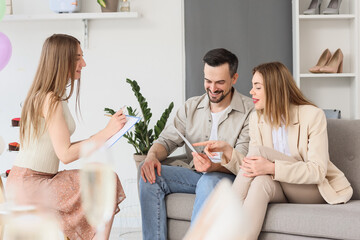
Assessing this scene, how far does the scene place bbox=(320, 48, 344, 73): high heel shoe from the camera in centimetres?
368

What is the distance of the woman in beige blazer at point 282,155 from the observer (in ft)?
7.86

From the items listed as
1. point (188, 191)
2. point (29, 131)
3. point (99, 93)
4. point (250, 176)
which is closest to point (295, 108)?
point (250, 176)

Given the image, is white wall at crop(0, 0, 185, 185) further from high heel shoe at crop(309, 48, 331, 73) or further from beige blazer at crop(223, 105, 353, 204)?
beige blazer at crop(223, 105, 353, 204)

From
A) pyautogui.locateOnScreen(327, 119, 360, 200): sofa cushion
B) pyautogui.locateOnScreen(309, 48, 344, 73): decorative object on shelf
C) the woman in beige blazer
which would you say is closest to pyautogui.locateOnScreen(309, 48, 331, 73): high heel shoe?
pyautogui.locateOnScreen(309, 48, 344, 73): decorative object on shelf

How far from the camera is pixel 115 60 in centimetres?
404

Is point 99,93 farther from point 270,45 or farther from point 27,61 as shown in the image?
point 270,45

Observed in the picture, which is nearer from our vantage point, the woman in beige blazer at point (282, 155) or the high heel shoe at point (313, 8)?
the woman in beige blazer at point (282, 155)

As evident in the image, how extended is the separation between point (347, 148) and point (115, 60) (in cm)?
197

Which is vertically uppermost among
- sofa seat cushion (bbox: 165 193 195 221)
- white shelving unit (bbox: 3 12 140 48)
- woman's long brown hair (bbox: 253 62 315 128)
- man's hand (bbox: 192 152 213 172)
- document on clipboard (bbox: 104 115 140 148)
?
white shelving unit (bbox: 3 12 140 48)

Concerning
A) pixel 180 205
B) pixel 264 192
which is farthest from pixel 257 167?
pixel 180 205

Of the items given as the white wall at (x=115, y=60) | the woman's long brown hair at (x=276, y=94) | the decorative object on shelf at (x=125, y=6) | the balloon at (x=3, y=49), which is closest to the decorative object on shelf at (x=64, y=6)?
the white wall at (x=115, y=60)

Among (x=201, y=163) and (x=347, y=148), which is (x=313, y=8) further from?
(x=201, y=163)

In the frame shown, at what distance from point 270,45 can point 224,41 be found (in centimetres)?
34

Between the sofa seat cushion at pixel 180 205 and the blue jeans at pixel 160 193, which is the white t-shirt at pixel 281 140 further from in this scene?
the sofa seat cushion at pixel 180 205
